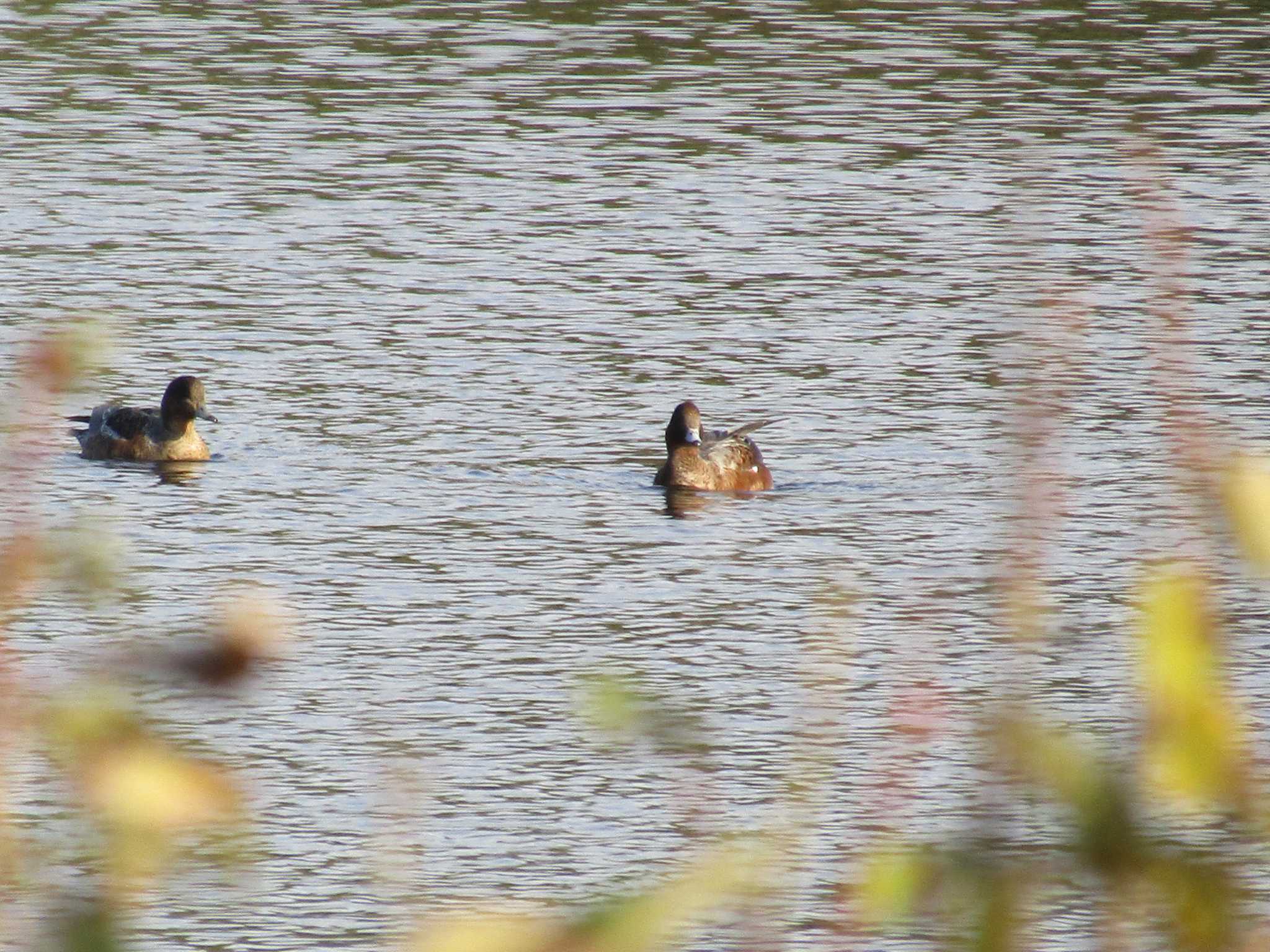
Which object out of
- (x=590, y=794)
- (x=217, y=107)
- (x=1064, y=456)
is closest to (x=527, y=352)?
(x=1064, y=456)

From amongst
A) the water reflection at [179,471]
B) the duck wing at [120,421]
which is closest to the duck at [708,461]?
the water reflection at [179,471]

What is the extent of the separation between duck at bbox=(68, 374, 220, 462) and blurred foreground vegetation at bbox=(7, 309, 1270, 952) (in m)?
14.9

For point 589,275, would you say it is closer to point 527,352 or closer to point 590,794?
point 527,352

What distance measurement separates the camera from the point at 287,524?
15297 millimetres

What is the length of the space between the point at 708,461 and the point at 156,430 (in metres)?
3.59

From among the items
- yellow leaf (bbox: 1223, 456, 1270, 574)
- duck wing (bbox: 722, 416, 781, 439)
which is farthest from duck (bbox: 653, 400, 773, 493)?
yellow leaf (bbox: 1223, 456, 1270, 574)

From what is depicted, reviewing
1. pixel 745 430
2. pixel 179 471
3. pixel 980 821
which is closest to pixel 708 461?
pixel 745 430

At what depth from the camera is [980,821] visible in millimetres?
2096

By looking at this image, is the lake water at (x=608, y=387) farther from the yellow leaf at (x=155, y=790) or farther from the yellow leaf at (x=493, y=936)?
the yellow leaf at (x=493, y=936)

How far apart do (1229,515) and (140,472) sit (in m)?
15.6

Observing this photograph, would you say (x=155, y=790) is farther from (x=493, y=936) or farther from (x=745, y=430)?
(x=745, y=430)

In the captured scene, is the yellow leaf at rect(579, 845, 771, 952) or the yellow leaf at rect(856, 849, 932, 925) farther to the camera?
the yellow leaf at rect(856, 849, 932, 925)

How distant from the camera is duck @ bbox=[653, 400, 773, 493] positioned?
16469 millimetres

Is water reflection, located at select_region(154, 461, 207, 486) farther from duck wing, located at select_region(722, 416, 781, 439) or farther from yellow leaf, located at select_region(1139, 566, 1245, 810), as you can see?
yellow leaf, located at select_region(1139, 566, 1245, 810)
